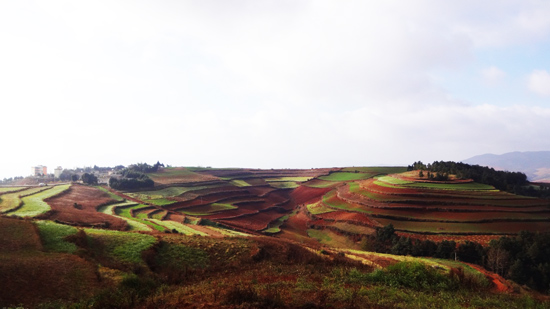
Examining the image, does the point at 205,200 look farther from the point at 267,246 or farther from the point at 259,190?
the point at 267,246

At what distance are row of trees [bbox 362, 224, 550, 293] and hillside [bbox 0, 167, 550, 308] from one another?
0.19m

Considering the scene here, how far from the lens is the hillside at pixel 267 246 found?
1565 centimetres

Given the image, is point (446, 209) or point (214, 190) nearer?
point (446, 209)

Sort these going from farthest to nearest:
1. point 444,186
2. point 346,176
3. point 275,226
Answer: point 346,176 < point 275,226 < point 444,186

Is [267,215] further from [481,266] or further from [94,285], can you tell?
[94,285]

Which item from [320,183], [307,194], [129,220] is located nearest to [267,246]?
[129,220]

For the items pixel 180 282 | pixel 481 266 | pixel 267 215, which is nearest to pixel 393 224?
pixel 481 266

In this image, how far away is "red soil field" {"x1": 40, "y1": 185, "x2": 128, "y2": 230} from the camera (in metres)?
37.5

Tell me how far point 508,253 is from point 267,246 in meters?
29.5

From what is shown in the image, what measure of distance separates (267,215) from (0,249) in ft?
190

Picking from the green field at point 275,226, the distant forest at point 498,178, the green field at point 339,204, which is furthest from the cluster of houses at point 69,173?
the distant forest at point 498,178

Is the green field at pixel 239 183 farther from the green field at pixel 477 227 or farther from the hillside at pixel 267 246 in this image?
the green field at pixel 477 227

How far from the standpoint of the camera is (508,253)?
38000 mm

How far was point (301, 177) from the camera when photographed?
130 metres
